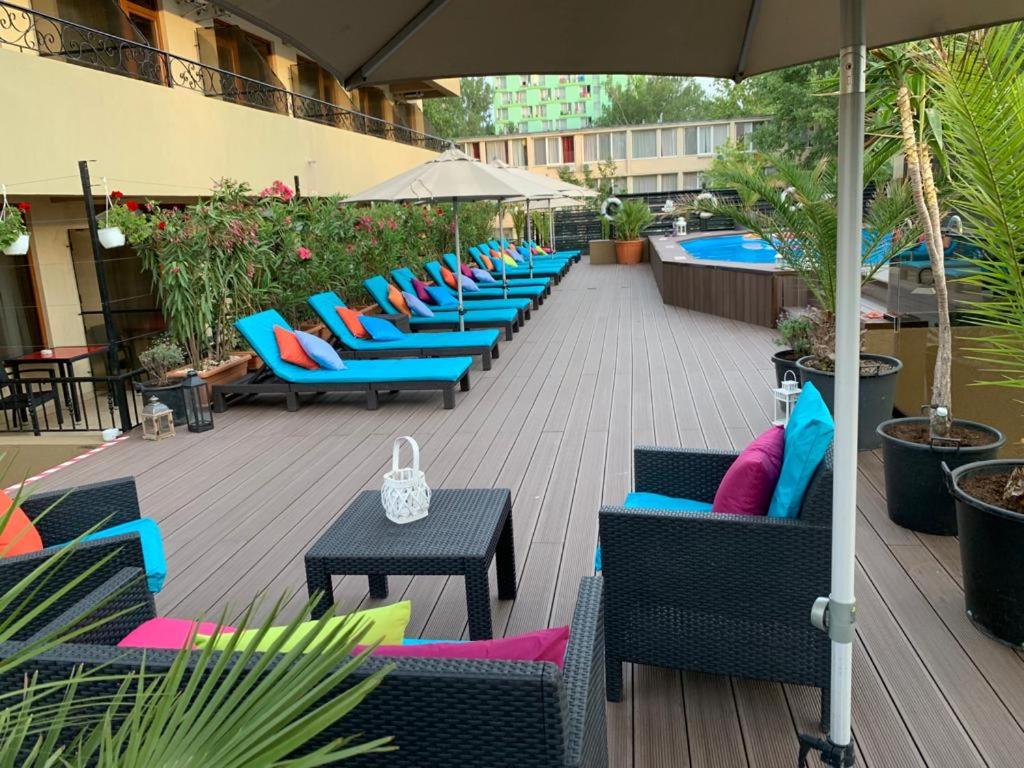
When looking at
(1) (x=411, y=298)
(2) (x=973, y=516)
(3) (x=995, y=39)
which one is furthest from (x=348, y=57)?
(1) (x=411, y=298)

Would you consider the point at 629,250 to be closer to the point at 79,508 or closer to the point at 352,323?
the point at 352,323

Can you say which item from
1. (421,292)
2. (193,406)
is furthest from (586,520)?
(421,292)

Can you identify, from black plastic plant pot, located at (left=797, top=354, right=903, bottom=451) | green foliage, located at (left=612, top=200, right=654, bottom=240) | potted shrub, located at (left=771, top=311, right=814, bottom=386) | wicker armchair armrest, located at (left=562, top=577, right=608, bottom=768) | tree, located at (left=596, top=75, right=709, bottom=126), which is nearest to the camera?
wicker armchair armrest, located at (left=562, top=577, right=608, bottom=768)

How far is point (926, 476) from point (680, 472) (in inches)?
50.8

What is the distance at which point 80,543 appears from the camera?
8.48 feet

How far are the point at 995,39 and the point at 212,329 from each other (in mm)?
6818

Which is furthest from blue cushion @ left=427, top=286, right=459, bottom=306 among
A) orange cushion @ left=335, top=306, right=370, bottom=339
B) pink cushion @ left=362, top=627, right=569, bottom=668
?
pink cushion @ left=362, top=627, right=569, bottom=668

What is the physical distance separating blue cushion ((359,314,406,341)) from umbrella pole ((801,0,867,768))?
271 inches

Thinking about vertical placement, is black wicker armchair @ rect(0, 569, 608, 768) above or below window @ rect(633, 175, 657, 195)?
below

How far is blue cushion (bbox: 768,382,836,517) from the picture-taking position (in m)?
2.42

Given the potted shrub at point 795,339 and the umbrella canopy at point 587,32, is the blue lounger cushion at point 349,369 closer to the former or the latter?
the potted shrub at point 795,339

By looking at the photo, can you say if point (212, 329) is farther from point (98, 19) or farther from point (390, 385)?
point (98, 19)

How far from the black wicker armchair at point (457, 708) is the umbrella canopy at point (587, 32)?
4.96 feet

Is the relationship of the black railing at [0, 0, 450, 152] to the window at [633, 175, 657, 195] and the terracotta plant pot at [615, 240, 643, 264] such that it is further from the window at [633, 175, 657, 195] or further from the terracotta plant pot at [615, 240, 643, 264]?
the window at [633, 175, 657, 195]
